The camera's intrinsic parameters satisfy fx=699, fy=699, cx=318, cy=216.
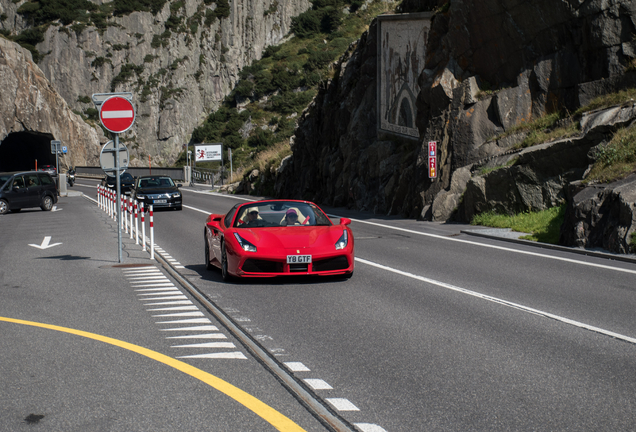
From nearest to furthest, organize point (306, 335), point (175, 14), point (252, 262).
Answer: point (306, 335) < point (252, 262) < point (175, 14)

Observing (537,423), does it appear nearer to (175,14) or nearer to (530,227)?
(530,227)

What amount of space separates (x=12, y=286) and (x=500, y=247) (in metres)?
9.77

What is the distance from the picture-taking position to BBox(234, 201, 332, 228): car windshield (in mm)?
11062

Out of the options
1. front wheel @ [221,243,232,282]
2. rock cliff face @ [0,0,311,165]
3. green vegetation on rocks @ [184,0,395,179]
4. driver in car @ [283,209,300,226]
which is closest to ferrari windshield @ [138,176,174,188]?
driver in car @ [283,209,300,226]

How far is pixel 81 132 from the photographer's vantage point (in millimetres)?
89438

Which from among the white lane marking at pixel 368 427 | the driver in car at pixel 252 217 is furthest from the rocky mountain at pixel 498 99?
the white lane marking at pixel 368 427

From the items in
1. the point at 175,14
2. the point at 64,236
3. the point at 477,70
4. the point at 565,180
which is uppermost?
the point at 175,14

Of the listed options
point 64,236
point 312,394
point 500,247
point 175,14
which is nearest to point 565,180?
point 500,247

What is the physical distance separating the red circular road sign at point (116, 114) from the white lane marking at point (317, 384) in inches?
343

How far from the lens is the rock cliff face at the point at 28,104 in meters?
74.3

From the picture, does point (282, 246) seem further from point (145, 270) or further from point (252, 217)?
point (145, 270)

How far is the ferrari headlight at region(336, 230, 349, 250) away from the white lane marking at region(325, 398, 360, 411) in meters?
5.48

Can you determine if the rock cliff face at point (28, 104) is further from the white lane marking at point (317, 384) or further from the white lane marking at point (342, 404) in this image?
the white lane marking at point (342, 404)

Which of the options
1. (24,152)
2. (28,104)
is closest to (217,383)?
(28,104)
